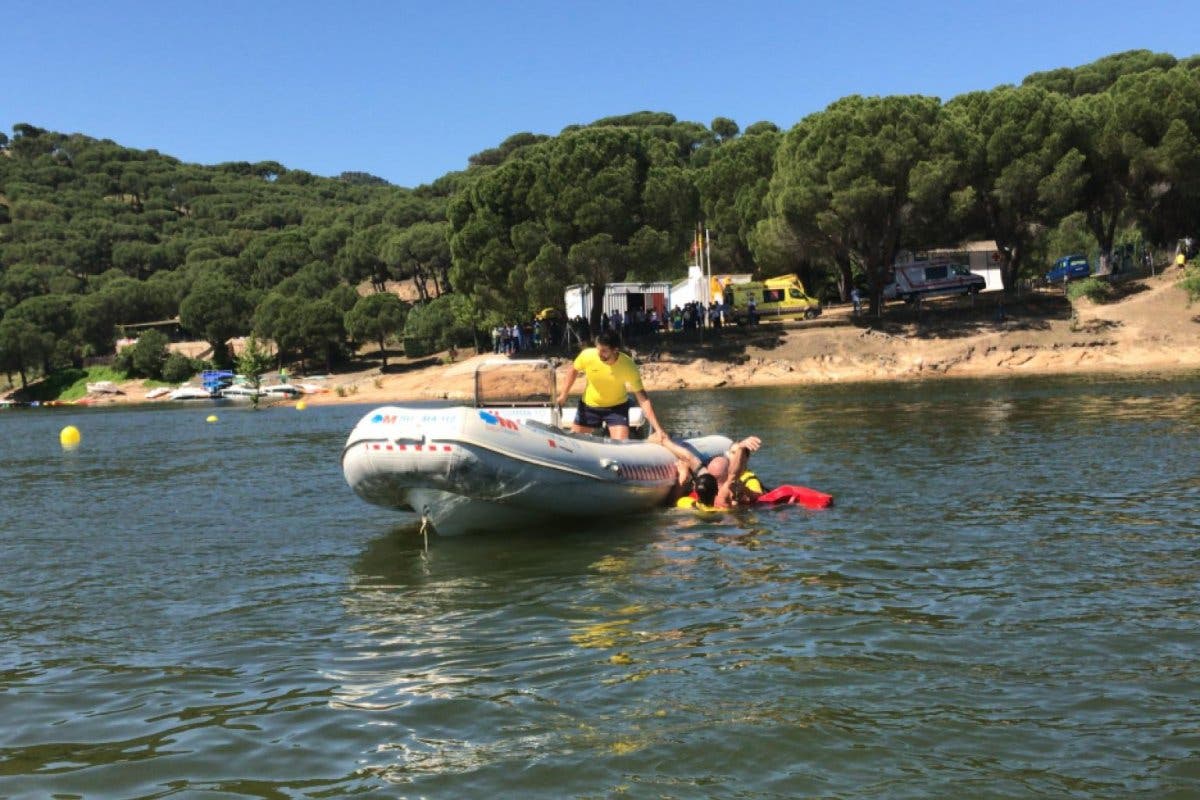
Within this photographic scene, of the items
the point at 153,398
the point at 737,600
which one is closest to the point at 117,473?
the point at 737,600

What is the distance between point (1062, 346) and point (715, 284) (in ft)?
63.2

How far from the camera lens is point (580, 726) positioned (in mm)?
5906

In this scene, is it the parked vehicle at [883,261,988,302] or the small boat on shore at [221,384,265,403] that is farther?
the small boat on shore at [221,384,265,403]

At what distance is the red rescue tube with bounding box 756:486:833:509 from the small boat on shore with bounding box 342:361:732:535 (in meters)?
1.74

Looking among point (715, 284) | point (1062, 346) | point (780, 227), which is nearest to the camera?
point (1062, 346)

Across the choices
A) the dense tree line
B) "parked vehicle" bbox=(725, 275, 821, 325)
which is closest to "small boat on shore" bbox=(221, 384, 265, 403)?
the dense tree line

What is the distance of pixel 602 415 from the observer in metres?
13.6

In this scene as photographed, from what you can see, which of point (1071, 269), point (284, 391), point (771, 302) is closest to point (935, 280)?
point (1071, 269)

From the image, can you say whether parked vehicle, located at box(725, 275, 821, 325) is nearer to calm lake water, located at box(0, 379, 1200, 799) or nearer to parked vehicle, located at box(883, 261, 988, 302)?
parked vehicle, located at box(883, 261, 988, 302)

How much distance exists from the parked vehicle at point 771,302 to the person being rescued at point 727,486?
129ft

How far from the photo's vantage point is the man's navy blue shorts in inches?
533

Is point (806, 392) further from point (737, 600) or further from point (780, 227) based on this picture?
point (737, 600)

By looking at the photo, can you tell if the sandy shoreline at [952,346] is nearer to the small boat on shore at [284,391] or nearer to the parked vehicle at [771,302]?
the parked vehicle at [771,302]

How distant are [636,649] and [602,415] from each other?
640cm
